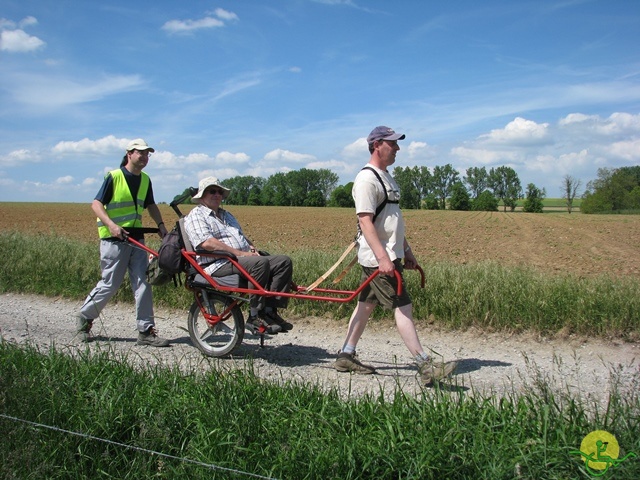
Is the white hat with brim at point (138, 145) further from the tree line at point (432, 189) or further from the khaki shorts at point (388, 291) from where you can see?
the tree line at point (432, 189)

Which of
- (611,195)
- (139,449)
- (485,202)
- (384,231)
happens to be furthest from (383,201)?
(485,202)

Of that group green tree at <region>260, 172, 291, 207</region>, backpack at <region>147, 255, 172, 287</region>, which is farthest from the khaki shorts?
green tree at <region>260, 172, 291, 207</region>

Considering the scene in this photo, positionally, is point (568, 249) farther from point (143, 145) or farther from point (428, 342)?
point (143, 145)

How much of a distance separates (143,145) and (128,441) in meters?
3.86

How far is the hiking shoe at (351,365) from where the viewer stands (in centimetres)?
518

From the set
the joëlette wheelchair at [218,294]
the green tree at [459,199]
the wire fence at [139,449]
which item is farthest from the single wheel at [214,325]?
the green tree at [459,199]

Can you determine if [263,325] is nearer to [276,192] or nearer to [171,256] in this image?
[171,256]

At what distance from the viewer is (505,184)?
9794 cm

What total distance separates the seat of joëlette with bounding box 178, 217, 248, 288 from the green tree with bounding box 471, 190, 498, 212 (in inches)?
3396

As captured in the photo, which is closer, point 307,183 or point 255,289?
point 255,289

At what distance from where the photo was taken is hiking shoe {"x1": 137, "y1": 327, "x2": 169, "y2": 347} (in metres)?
6.37

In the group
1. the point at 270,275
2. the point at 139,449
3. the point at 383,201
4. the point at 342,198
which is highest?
the point at 342,198

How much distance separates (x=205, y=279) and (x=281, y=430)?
2.73 metres

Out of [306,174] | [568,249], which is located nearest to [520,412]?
[568,249]
